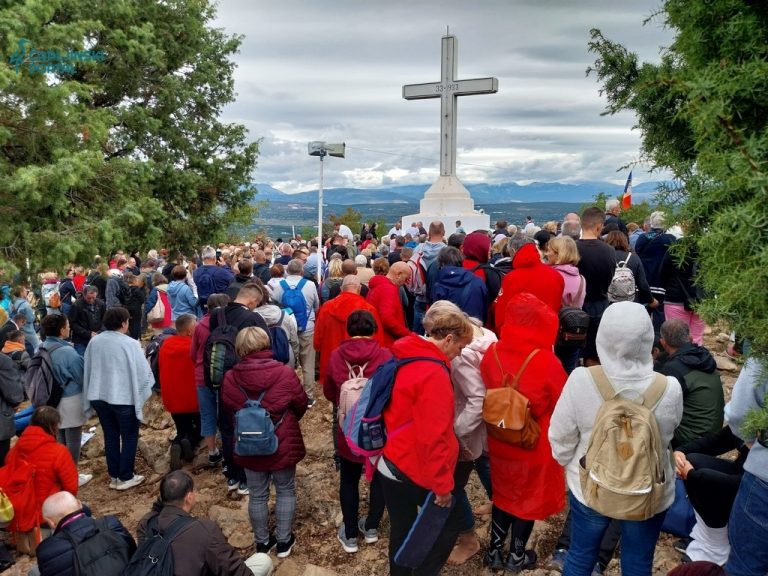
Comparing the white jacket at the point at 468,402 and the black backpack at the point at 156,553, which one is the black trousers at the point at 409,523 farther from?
the black backpack at the point at 156,553

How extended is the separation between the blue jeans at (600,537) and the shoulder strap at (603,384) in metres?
0.65

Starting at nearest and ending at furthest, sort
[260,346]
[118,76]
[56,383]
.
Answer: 1. [260,346]
2. [56,383]
3. [118,76]

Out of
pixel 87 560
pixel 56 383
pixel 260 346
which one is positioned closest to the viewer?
pixel 87 560

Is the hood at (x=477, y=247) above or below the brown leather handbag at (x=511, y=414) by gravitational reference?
above

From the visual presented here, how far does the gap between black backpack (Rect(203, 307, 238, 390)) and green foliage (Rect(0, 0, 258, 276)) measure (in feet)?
4.80

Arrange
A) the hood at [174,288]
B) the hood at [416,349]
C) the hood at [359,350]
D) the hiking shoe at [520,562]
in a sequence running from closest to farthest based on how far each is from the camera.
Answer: the hood at [416,349] < the hiking shoe at [520,562] < the hood at [359,350] < the hood at [174,288]

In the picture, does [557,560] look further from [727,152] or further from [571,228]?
[571,228]

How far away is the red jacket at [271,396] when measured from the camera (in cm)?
372

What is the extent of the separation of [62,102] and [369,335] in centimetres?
348

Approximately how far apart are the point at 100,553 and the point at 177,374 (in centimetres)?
272

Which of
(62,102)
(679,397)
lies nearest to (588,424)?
(679,397)

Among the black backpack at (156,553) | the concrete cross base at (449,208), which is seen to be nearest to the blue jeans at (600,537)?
the black backpack at (156,553)

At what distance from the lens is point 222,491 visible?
511 centimetres

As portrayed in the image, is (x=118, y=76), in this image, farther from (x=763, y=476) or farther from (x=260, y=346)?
(x=763, y=476)
